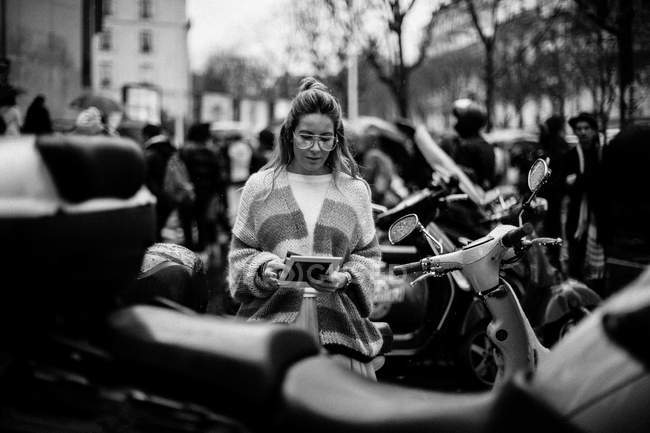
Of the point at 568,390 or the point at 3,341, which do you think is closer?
the point at 568,390

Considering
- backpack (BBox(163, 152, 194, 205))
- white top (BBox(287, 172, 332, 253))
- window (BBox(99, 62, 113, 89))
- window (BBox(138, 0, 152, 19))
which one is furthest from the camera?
window (BBox(99, 62, 113, 89))

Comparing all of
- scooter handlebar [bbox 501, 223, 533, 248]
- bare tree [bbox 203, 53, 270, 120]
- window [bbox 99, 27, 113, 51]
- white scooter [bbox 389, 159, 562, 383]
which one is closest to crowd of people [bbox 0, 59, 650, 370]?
white scooter [bbox 389, 159, 562, 383]

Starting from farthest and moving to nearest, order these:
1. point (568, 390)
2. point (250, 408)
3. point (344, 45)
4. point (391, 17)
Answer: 1. point (344, 45)
2. point (391, 17)
3. point (250, 408)
4. point (568, 390)

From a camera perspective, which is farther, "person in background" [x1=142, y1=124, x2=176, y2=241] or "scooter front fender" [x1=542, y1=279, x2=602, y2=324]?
"person in background" [x1=142, y1=124, x2=176, y2=241]

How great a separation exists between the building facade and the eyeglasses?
228 ft

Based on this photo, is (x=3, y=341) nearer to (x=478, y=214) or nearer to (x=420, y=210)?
(x=420, y=210)

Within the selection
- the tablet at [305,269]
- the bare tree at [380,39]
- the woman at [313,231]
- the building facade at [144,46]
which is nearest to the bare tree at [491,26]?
the bare tree at [380,39]

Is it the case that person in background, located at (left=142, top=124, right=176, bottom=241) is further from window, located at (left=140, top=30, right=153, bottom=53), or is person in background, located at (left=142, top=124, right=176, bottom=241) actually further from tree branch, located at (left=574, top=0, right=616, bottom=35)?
window, located at (left=140, top=30, right=153, bottom=53)

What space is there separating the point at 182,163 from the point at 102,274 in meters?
9.78

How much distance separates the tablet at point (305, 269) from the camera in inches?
111

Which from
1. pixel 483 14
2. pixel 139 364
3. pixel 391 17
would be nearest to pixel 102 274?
pixel 139 364

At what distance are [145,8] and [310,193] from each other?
76966 mm

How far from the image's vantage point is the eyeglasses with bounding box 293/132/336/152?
3.36 meters

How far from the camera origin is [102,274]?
185 cm
